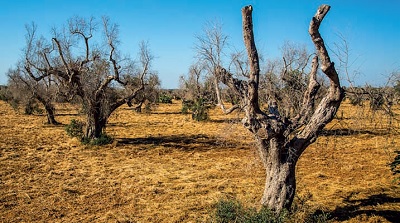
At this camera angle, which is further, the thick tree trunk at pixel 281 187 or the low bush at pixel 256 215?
the thick tree trunk at pixel 281 187

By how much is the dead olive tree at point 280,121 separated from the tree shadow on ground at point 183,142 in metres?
8.04

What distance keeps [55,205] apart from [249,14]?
6.51 meters

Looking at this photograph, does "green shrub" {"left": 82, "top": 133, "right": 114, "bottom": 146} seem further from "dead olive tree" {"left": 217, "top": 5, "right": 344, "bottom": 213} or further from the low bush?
"dead olive tree" {"left": 217, "top": 5, "right": 344, "bottom": 213}

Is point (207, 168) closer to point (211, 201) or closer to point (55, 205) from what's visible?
point (211, 201)

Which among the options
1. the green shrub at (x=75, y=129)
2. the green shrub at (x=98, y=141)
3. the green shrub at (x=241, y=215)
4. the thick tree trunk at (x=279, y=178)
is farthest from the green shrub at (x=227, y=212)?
the green shrub at (x=75, y=129)

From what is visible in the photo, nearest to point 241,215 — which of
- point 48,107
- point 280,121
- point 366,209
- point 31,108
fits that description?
point 280,121

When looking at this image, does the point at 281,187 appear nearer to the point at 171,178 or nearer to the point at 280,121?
the point at 280,121

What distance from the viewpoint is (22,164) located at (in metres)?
11.5

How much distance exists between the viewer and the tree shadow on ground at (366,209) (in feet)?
22.5

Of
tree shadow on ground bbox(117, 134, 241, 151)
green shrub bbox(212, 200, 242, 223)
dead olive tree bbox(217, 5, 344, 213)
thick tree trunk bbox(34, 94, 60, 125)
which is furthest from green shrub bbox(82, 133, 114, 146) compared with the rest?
dead olive tree bbox(217, 5, 344, 213)

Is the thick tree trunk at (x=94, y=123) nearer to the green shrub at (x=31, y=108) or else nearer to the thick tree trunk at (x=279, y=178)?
the thick tree trunk at (x=279, y=178)

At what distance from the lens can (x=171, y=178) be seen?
10.1 meters

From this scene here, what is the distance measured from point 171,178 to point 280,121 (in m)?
5.26

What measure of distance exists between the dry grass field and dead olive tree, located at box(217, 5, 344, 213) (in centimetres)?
54
